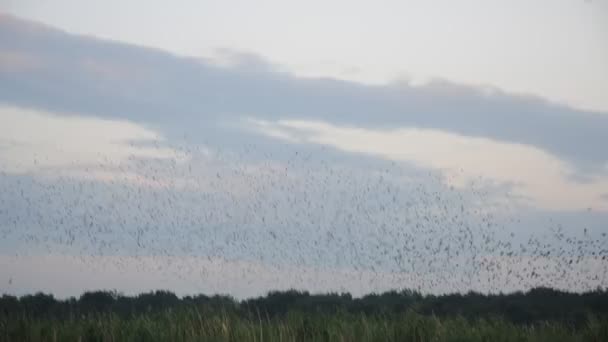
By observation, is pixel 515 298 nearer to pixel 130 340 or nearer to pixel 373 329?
pixel 373 329

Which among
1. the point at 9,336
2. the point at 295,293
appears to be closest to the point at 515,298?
the point at 295,293

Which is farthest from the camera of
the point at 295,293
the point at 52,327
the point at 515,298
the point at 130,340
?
the point at 295,293

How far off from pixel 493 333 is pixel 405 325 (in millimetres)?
1985

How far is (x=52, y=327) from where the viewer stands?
19.6 meters

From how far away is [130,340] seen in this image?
1825cm

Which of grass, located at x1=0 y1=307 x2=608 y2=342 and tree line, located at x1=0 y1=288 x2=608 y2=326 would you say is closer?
grass, located at x1=0 y1=307 x2=608 y2=342

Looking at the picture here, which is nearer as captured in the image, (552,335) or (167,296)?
(552,335)

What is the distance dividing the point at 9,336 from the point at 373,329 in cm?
812

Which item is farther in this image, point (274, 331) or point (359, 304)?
point (359, 304)

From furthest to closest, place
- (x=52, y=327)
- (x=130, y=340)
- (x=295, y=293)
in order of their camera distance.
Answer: (x=295, y=293) < (x=52, y=327) < (x=130, y=340)

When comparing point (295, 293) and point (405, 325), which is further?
point (295, 293)

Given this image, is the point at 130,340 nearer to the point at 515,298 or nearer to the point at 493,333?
the point at 493,333

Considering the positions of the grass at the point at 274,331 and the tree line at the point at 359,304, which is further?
the tree line at the point at 359,304

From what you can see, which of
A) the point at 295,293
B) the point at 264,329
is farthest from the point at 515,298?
the point at 264,329
